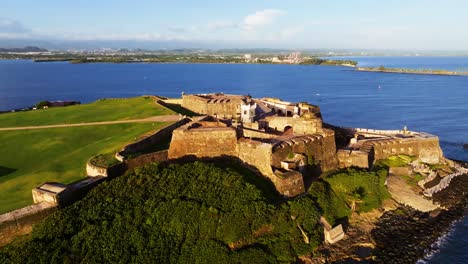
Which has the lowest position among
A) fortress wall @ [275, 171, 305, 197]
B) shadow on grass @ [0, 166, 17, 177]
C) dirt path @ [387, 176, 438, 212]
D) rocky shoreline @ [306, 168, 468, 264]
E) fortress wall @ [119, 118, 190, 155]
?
rocky shoreline @ [306, 168, 468, 264]

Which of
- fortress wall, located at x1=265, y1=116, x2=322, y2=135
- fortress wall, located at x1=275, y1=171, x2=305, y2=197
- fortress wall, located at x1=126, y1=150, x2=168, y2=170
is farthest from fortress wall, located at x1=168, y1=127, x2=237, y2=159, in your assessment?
fortress wall, located at x1=265, y1=116, x2=322, y2=135

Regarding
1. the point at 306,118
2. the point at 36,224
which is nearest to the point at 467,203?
the point at 306,118

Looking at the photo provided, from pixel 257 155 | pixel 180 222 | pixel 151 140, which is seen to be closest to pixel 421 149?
pixel 257 155

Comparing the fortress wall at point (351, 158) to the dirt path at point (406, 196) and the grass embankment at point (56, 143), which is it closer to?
the dirt path at point (406, 196)

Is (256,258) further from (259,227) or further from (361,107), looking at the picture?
(361,107)

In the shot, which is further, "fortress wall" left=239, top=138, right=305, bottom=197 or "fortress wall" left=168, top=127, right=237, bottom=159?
"fortress wall" left=168, top=127, right=237, bottom=159

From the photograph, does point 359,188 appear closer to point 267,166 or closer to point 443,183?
point 267,166

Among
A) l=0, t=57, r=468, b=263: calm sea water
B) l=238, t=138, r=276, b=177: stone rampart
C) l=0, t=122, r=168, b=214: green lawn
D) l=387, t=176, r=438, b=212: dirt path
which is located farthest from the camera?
l=0, t=57, r=468, b=263: calm sea water

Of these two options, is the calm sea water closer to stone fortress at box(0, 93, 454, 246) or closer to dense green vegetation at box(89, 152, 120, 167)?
stone fortress at box(0, 93, 454, 246)
